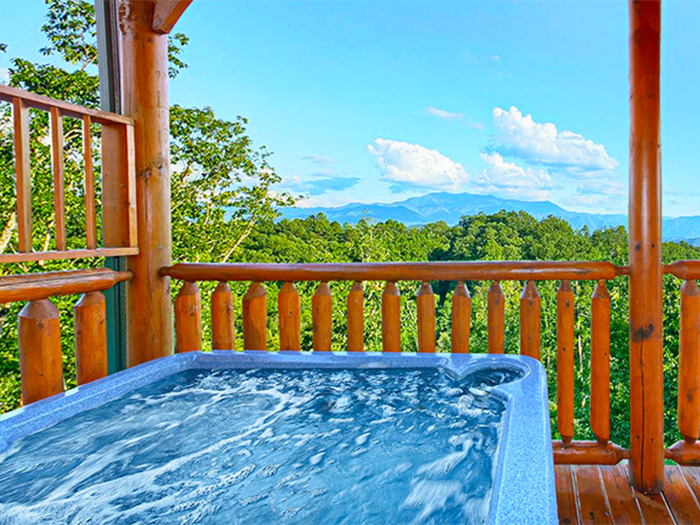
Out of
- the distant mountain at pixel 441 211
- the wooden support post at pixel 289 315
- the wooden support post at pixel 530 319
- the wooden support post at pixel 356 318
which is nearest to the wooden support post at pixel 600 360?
the wooden support post at pixel 530 319

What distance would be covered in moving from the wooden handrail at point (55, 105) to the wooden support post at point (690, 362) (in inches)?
91.5

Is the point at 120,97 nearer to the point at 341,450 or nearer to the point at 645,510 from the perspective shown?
the point at 341,450

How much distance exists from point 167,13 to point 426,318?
163cm

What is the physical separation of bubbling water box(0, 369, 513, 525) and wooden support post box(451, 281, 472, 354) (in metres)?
0.34

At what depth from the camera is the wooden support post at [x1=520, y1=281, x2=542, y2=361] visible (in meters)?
2.05

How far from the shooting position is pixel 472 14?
13516 mm

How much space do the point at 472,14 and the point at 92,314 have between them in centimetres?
1423

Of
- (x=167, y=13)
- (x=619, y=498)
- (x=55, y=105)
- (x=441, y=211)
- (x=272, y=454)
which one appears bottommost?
(x=619, y=498)

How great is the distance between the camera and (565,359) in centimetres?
207

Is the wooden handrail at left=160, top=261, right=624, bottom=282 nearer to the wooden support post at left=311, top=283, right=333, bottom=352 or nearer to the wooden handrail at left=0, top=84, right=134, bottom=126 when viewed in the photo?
the wooden support post at left=311, top=283, right=333, bottom=352

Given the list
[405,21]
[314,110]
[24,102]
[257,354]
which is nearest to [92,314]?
[257,354]

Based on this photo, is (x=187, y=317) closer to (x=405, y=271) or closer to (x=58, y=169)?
(x=58, y=169)

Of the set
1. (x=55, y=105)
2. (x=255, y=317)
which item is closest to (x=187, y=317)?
(x=255, y=317)

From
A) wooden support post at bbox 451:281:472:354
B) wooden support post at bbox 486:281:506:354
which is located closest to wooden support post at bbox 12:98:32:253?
wooden support post at bbox 451:281:472:354
